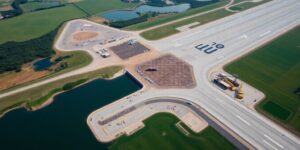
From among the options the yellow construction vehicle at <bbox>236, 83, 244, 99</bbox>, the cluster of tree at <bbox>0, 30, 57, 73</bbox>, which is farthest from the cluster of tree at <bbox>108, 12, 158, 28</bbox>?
the yellow construction vehicle at <bbox>236, 83, 244, 99</bbox>

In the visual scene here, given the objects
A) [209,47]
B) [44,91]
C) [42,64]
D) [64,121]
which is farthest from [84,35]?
[209,47]

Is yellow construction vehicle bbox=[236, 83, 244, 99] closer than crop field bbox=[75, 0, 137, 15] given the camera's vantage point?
Yes

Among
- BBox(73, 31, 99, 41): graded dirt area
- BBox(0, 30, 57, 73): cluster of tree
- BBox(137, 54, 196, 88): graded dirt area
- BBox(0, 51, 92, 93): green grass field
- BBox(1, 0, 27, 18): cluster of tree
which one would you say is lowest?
BBox(137, 54, 196, 88): graded dirt area

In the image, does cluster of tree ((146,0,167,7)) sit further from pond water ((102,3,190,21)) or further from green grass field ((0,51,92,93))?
green grass field ((0,51,92,93))

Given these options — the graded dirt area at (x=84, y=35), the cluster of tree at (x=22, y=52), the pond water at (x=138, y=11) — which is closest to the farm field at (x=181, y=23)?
the pond water at (x=138, y=11)

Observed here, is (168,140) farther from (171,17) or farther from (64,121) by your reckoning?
(171,17)

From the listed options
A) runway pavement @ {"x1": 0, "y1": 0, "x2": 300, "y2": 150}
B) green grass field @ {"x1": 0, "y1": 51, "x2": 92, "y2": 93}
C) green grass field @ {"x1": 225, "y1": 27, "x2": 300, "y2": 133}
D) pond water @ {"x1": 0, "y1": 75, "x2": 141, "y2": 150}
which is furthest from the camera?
green grass field @ {"x1": 0, "y1": 51, "x2": 92, "y2": 93}
